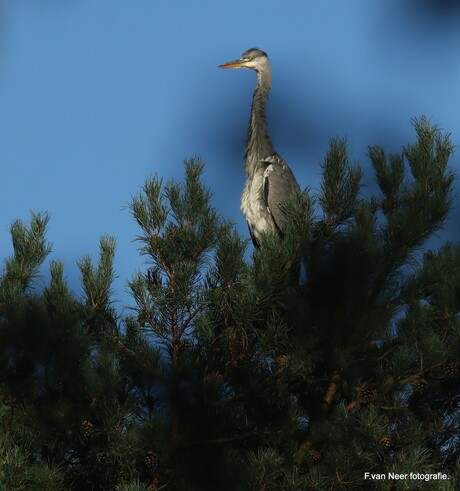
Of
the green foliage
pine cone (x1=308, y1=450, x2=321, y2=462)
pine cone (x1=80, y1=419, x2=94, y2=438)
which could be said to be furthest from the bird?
pine cone (x1=80, y1=419, x2=94, y2=438)

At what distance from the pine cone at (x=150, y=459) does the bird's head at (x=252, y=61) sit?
4.02 metres

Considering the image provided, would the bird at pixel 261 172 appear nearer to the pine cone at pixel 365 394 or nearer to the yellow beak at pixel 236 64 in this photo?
the yellow beak at pixel 236 64

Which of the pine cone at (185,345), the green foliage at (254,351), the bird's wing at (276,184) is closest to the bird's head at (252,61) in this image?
the bird's wing at (276,184)

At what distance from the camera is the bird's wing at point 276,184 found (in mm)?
6203

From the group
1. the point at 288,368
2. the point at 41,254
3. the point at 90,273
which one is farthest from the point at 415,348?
the point at 41,254

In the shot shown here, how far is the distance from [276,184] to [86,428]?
9.70ft

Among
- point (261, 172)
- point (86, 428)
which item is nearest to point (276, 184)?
point (261, 172)

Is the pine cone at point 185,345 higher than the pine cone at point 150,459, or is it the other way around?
the pine cone at point 185,345

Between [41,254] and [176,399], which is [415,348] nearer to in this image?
[176,399]

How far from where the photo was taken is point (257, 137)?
6.73 meters

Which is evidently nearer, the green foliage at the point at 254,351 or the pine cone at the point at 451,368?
the green foliage at the point at 254,351

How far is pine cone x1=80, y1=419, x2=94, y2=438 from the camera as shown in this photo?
12.1 ft

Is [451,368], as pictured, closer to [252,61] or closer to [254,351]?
[254,351]

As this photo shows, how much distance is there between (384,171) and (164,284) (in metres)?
0.97
